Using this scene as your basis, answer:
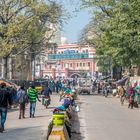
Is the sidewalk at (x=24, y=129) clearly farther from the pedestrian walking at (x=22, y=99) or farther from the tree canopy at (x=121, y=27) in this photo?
the tree canopy at (x=121, y=27)

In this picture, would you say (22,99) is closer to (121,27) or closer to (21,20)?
(121,27)

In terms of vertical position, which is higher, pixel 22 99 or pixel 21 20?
pixel 21 20

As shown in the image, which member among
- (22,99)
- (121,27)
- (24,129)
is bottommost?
(24,129)

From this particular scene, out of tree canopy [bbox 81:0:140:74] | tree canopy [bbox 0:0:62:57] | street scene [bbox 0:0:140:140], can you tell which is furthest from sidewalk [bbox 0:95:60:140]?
tree canopy [bbox 0:0:62:57]

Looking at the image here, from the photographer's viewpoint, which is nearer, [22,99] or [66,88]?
[22,99]

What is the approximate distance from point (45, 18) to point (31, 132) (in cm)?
3953

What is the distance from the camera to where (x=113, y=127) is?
2264cm

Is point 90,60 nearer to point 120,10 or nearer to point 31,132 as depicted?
point 120,10

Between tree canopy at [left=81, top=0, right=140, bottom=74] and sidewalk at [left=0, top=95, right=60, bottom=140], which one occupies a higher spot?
tree canopy at [left=81, top=0, right=140, bottom=74]

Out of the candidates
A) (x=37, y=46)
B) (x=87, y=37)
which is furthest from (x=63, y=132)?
(x=87, y=37)

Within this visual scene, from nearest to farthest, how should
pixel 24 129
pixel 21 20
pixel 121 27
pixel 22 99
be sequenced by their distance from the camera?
pixel 24 129 < pixel 22 99 < pixel 121 27 < pixel 21 20

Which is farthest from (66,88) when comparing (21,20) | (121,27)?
(21,20)

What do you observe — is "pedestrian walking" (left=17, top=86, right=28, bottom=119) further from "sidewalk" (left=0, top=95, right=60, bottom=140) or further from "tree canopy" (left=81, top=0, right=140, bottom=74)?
"tree canopy" (left=81, top=0, right=140, bottom=74)

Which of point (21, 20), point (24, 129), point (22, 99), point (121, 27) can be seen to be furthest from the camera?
point (21, 20)
